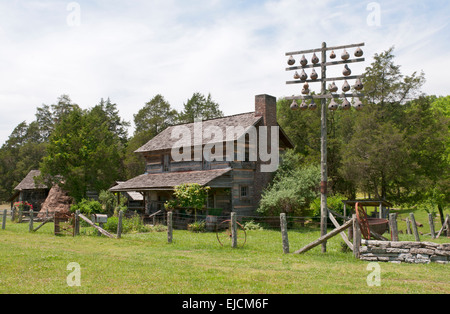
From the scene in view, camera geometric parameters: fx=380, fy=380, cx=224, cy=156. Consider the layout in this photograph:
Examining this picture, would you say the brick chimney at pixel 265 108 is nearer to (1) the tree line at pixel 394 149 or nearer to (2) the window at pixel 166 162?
(1) the tree line at pixel 394 149

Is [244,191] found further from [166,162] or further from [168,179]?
[166,162]

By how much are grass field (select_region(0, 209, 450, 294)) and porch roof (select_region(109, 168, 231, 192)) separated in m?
10.3

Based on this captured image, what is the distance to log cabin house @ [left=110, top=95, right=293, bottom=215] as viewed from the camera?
85.5 ft

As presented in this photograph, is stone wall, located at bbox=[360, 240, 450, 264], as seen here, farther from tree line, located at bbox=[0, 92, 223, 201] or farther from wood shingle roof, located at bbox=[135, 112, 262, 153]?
tree line, located at bbox=[0, 92, 223, 201]

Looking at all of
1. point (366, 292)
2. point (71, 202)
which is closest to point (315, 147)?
point (71, 202)

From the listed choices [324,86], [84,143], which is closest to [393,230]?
[324,86]

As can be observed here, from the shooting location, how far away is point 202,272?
389 inches

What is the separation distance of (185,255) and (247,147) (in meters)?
15.4

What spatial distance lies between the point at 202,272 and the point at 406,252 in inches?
243

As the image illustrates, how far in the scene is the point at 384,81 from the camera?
105 ft

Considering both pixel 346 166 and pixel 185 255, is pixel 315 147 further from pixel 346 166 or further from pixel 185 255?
pixel 185 255

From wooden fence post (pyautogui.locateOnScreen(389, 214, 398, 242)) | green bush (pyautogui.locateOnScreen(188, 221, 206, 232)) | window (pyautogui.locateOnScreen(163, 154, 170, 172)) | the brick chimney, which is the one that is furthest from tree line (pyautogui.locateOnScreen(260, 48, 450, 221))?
wooden fence post (pyautogui.locateOnScreen(389, 214, 398, 242))

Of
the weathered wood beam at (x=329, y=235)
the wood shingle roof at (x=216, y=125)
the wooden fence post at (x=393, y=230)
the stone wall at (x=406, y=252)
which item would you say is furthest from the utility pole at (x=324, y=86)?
the wood shingle roof at (x=216, y=125)

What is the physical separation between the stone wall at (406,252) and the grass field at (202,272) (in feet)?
1.28
